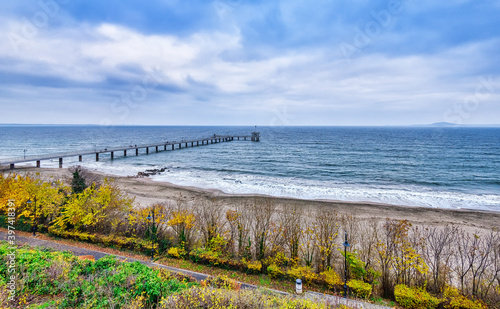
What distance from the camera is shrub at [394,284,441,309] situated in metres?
10.6

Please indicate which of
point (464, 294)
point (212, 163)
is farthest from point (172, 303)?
point (212, 163)

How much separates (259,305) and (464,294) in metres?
9.68

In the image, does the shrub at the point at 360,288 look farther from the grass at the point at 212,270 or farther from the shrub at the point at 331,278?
the grass at the point at 212,270

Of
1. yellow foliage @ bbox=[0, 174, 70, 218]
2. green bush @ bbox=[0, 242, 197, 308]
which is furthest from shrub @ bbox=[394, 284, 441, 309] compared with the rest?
yellow foliage @ bbox=[0, 174, 70, 218]

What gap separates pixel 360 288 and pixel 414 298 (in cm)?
211

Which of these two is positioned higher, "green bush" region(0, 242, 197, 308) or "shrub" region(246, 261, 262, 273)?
"green bush" region(0, 242, 197, 308)

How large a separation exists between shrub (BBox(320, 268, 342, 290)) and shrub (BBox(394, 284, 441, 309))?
95.7 inches

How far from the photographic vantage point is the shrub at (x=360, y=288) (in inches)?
456

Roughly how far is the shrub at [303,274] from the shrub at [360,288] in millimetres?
1669

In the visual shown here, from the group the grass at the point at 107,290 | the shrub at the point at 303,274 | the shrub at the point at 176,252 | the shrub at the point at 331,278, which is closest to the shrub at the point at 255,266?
the shrub at the point at 303,274

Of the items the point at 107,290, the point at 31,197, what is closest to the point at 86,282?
the point at 107,290

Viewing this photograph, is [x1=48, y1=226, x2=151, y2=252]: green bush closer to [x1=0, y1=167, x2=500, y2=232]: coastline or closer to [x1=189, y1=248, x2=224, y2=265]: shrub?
[x1=189, y1=248, x2=224, y2=265]: shrub

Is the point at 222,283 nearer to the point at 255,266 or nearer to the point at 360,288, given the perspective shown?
the point at 255,266

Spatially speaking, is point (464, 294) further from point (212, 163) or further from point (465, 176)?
point (212, 163)
